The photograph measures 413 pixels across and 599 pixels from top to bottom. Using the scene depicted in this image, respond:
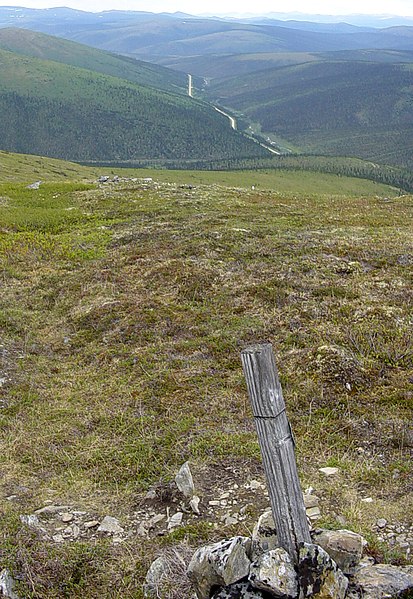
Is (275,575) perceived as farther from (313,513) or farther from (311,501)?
(311,501)

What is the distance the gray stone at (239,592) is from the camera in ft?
17.7

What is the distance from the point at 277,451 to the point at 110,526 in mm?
3607

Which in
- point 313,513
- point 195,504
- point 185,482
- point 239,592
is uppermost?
point 239,592

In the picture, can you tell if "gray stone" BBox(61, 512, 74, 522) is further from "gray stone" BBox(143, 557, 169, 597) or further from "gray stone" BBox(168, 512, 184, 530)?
"gray stone" BBox(143, 557, 169, 597)

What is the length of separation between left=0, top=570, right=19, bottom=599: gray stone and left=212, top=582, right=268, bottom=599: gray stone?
9.88ft

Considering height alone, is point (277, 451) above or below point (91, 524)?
above

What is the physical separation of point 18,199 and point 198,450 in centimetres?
3412

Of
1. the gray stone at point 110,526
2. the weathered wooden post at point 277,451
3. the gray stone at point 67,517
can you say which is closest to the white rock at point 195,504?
the gray stone at point 110,526

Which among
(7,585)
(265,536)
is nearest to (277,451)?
(265,536)

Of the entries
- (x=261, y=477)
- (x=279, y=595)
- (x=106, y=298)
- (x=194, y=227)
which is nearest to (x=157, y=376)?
(x=261, y=477)

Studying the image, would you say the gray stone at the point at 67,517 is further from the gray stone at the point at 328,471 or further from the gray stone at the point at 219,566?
the gray stone at the point at 328,471

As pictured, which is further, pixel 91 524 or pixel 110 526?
pixel 91 524

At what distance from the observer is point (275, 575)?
5.38 meters

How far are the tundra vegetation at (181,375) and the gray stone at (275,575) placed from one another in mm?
2021
